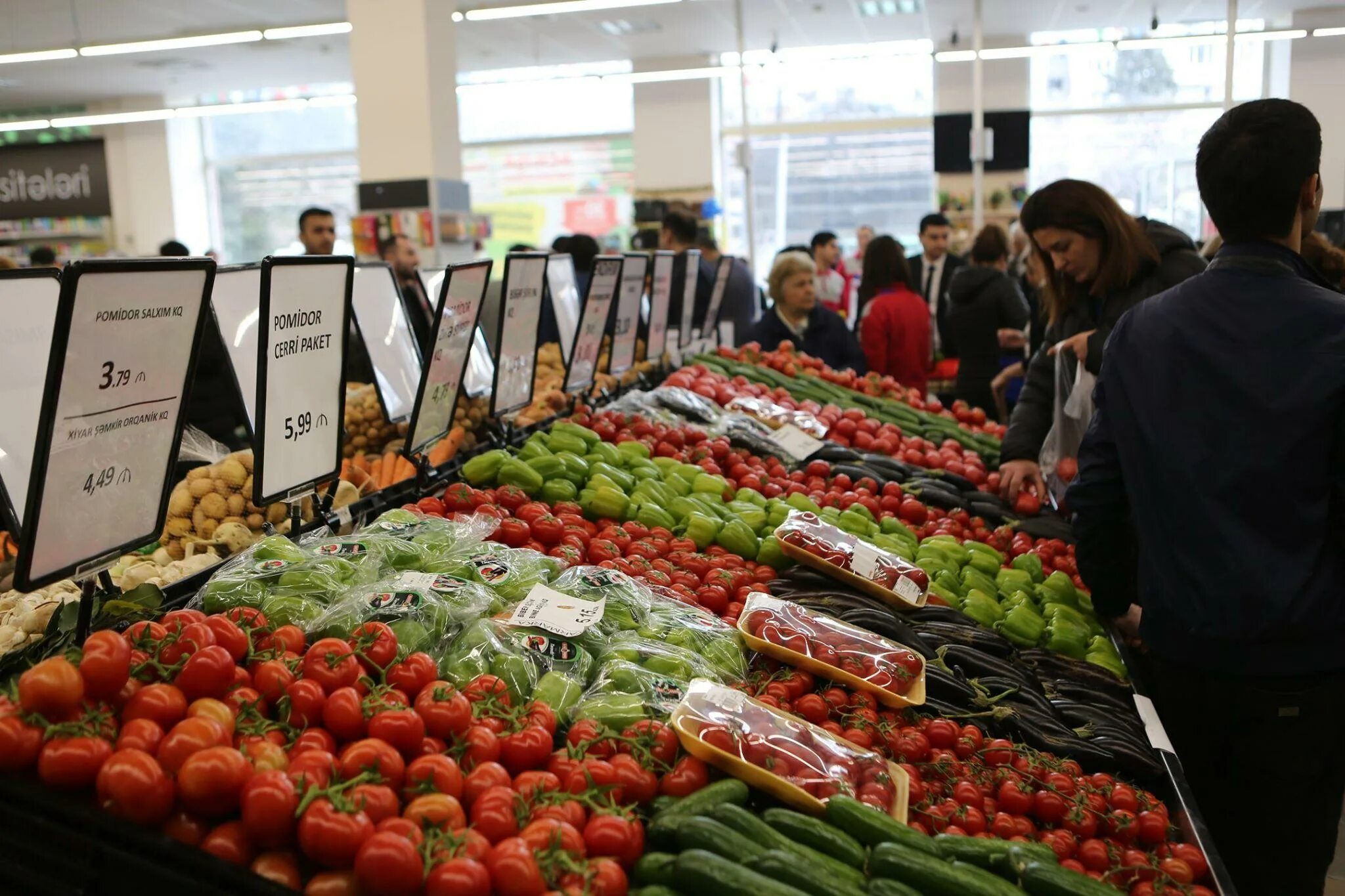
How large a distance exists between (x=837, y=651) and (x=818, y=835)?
617mm

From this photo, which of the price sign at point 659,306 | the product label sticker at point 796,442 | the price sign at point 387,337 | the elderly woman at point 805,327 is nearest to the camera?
the price sign at point 387,337

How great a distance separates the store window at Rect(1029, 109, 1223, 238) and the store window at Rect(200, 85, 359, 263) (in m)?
11.4

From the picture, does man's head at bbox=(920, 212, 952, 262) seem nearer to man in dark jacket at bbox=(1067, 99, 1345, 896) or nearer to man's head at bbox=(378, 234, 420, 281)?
man's head at bbox=(378, 234, 420, 281)

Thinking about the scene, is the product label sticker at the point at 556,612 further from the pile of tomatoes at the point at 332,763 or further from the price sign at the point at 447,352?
the price sign at the point at 447,352

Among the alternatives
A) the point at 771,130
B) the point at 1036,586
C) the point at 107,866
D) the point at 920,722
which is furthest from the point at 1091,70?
the point at 107,866

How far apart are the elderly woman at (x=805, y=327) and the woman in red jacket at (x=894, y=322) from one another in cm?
25

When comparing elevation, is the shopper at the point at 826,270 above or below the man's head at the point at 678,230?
below

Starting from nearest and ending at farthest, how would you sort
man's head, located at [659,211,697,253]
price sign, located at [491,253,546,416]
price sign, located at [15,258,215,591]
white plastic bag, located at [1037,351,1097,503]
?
price sign, located at [15,258,215,591]
price sign, located at [491,253,546,416]
white plastic bag, located at [1037,351,1097,503]
man's head, located at [659,211,697,253]

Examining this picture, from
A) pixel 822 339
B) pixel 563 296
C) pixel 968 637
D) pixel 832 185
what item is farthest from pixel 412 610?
pixel 832 185

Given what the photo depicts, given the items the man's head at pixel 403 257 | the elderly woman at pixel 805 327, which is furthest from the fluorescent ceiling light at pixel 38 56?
the elderly woman at pixel 805 327

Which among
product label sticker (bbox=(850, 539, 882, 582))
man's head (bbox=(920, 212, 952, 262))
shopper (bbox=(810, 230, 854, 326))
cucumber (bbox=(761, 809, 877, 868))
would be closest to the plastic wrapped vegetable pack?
cucumber (bbox=(761, 809, 877, 868))

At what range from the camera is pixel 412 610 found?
193 cm

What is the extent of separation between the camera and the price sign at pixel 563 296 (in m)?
4.22

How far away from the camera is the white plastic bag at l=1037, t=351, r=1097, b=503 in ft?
11.2
